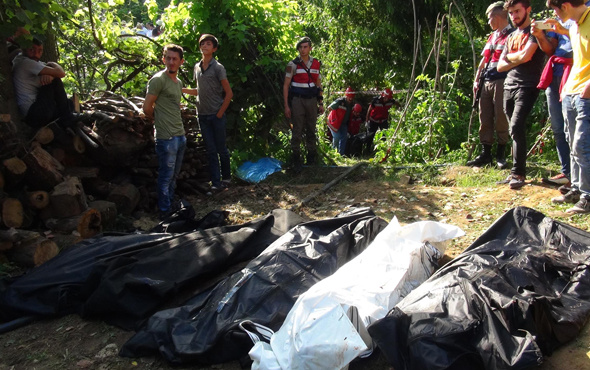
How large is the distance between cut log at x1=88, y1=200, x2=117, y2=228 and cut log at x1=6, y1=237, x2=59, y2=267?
82 centimetres

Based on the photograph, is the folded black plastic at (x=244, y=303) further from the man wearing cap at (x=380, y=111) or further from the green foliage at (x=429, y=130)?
the man wearing cap at (x=380, y=111)

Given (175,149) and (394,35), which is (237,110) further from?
(394,35)

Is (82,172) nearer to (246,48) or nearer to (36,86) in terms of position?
(36,86)

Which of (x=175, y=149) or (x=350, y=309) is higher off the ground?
A: (x=175, y=149)

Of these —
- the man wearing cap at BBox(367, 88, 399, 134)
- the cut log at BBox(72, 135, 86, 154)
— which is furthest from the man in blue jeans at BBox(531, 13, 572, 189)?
the man wearing cap at BBox(367, 88, 399, 134)

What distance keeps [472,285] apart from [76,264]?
2.94 m

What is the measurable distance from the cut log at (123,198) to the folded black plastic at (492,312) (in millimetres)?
3908

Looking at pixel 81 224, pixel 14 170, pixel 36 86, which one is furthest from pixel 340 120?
pixel 14 170

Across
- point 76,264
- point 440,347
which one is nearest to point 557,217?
point 440,347

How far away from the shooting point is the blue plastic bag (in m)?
7.64

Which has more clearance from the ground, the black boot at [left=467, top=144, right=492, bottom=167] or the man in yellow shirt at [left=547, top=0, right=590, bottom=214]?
the man in yellow shirt at [left=547, top=0, right=590, bottom=214]

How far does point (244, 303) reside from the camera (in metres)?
3.21

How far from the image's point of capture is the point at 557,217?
441 cm

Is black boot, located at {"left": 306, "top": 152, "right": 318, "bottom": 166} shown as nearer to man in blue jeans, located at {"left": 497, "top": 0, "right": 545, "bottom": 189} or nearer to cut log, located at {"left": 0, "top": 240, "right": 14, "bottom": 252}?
man in blue jeans, located at {"left": 497, "top": 0, "right": 545, "bottom": 189}
